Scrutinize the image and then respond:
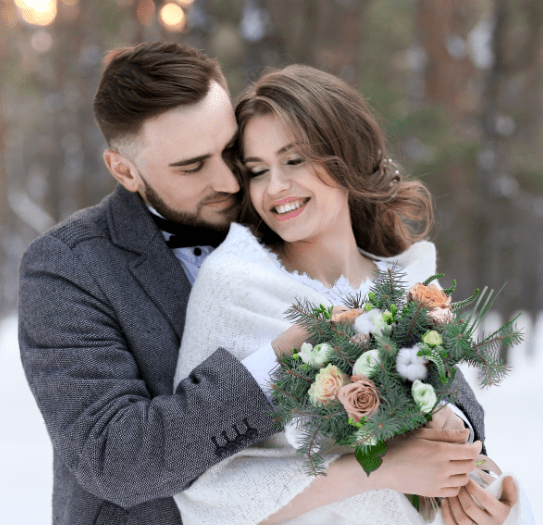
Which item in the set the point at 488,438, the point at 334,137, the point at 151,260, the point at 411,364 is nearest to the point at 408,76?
the point at 488,438

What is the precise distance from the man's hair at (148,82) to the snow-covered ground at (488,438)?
3121 millimetres

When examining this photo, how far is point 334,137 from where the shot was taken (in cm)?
215

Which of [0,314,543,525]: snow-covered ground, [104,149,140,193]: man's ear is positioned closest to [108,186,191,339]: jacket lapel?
[104,149,140,193]: man's ear

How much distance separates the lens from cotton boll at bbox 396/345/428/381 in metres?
1.41

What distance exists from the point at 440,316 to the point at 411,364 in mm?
142

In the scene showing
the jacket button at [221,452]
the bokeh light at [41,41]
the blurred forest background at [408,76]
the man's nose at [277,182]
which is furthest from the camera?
the bokeh light at [41,41]

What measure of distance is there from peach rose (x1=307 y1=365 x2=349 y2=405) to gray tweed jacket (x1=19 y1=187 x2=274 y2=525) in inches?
11.6

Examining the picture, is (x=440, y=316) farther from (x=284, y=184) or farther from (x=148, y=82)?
(x=148, y=82)

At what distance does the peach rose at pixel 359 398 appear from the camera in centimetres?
138

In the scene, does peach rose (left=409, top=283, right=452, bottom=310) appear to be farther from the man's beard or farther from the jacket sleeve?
the man's beard

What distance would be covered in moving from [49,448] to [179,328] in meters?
4.05

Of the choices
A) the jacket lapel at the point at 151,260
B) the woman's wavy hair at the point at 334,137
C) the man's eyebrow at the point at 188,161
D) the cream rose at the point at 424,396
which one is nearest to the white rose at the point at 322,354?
the cream rose at the point at 424,396

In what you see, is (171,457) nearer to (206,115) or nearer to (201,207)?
(201,207)

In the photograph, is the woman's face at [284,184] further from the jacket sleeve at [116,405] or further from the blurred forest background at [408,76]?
the blurred forest background at [408,76]
